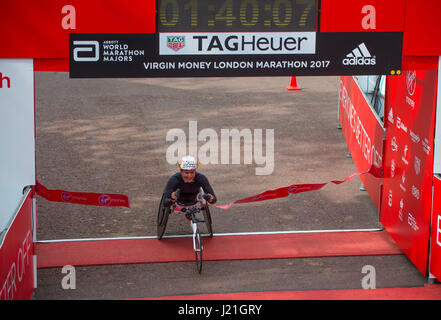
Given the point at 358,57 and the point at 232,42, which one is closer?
the point at 232,42

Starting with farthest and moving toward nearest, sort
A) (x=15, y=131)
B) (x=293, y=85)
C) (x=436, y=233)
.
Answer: (x=293, y=85)
(x=436, y=233)
(x=15, y=131)

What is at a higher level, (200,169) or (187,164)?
(187,164)

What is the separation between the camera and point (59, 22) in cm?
872

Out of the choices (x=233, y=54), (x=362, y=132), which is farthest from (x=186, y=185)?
(x=362, y=132)

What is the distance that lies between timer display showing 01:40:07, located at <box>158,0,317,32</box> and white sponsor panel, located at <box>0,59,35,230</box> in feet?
6.00

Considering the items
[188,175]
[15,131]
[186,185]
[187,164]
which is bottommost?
[186,185]

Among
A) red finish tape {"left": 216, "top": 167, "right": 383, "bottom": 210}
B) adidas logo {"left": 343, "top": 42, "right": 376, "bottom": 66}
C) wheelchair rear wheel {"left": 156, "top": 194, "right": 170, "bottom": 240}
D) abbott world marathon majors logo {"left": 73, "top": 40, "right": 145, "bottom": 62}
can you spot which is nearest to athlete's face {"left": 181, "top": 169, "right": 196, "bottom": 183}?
wheelchair rear wheel {"left": 156, "top": 194, "right": 170, "bottom": 240}

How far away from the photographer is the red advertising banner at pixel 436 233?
9.33 meters

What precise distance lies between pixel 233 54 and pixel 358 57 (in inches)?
61.6

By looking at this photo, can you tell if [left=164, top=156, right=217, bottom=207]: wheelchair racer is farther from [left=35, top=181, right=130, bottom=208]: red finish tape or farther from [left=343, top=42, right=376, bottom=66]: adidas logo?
[left=343, top=42, right=376, bottom=66]: adidas logo

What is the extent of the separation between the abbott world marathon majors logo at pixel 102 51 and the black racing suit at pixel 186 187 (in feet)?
7.93

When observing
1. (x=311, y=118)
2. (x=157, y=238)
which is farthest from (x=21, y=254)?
(x=311, y=118)

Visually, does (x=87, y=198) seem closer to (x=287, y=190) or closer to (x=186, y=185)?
(x=186, y=185)
